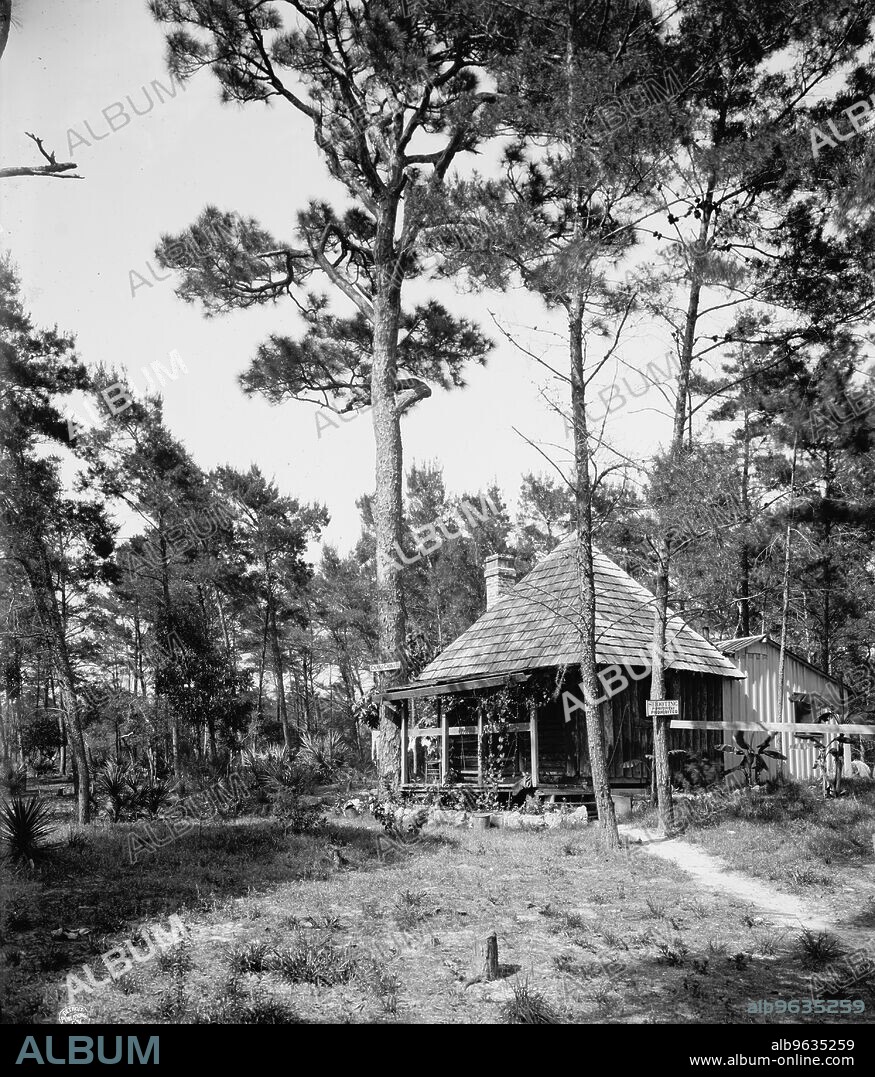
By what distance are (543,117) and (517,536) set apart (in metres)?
27.4

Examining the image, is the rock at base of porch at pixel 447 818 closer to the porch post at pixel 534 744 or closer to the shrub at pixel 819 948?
the porch post at pixel 534 744

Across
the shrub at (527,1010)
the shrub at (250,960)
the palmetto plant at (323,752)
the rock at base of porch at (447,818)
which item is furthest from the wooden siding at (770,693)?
the shrub at (527,1010)

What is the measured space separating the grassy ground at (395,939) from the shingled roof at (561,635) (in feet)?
17.1

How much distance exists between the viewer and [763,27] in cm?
1159

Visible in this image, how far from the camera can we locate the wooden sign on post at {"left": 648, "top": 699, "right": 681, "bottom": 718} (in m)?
11.3

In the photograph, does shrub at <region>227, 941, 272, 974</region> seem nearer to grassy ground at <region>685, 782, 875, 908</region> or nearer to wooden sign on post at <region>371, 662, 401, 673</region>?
grassy ground at <region>685, 782, 875, 908</region>

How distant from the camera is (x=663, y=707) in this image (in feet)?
37.6

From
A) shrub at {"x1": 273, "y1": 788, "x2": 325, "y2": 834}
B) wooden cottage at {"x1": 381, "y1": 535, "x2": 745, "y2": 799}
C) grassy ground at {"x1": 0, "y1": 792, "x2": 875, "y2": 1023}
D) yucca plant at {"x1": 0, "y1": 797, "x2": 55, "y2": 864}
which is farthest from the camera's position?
wooden cottage at {"x1": 381, "y1": 535, "x2": 745, "y2": 799}

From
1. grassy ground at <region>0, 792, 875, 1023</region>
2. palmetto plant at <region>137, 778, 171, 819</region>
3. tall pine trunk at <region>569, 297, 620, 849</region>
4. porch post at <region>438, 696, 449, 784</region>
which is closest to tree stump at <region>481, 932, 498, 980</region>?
grassy ground at <region>0, 792, 875, 1023</region>

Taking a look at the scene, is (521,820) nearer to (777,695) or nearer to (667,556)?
(667,556)

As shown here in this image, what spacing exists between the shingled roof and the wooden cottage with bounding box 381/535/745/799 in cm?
3

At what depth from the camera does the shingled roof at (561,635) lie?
1545 cm
